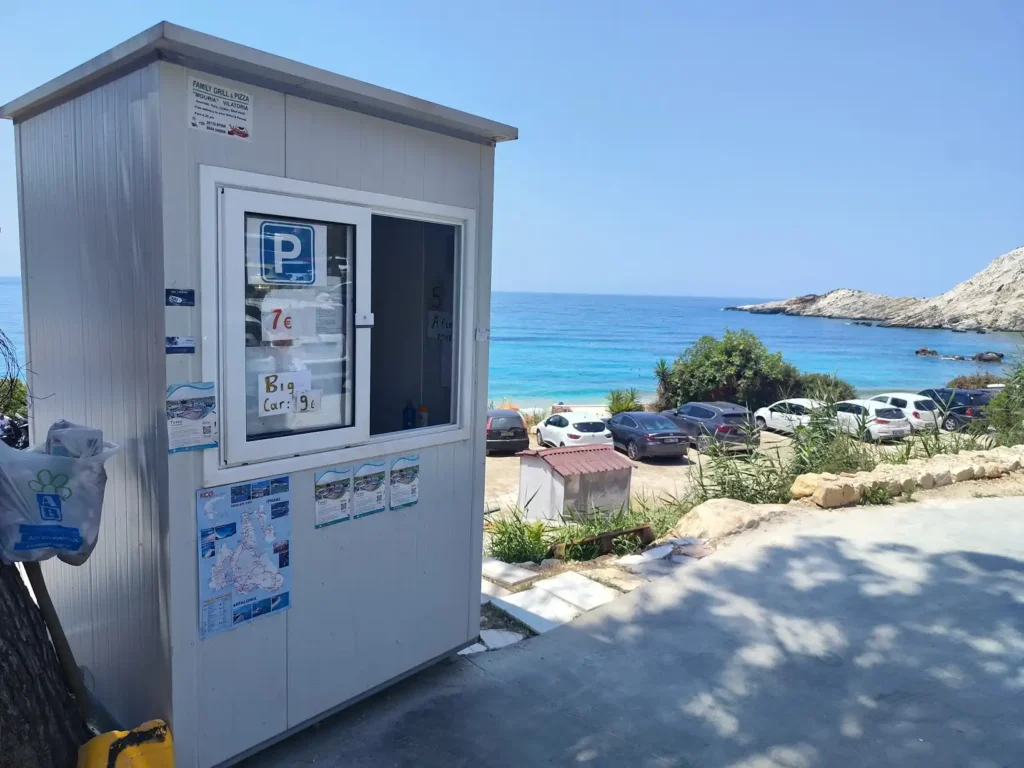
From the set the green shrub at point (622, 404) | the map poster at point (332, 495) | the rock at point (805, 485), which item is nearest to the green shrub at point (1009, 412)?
the rock at point (805, 485)

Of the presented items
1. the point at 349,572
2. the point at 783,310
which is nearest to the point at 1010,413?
the point at 349,572

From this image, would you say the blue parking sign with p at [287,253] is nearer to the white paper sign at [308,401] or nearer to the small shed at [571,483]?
the white paper sign at [308,401]

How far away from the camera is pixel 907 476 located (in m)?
7.41

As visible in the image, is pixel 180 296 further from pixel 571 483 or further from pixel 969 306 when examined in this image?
pixel 969 306

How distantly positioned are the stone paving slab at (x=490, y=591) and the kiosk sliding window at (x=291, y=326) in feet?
6.85

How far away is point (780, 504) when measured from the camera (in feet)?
23.4

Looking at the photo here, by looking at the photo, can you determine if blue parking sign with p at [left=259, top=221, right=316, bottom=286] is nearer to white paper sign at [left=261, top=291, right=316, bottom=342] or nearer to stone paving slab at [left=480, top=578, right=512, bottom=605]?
white paper sign at [left=261, top=291, right=316, bottom=342]

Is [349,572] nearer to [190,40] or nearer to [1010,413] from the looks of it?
[190,40]

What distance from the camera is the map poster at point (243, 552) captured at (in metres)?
2.84

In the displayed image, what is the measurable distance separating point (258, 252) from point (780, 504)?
19.1 ft

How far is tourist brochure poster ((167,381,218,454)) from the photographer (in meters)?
2.67

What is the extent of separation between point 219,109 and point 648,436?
65.2ft

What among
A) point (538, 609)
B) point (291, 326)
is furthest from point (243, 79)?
point (538, 609)

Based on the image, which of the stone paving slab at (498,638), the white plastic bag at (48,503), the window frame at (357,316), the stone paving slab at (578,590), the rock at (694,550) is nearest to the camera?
the white plastic bag at (48,503)
